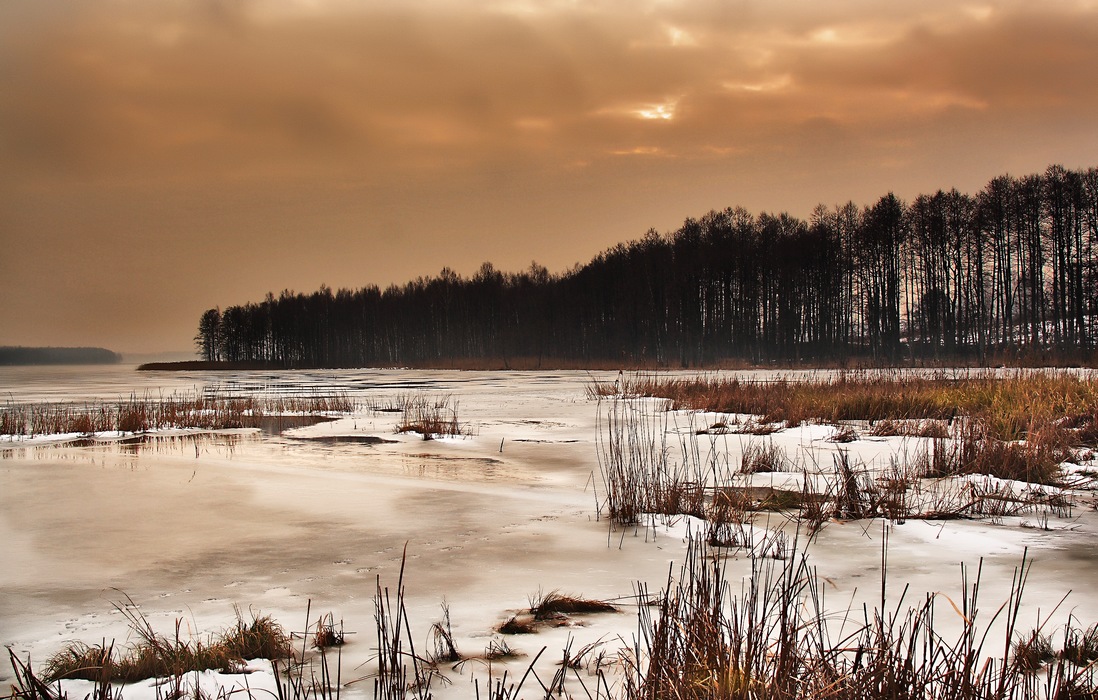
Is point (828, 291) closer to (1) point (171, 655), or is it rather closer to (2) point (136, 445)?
(2) point (136, 445)

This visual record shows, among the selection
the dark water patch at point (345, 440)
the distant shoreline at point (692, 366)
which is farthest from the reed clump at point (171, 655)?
the distant shoreline at point (692, 366)

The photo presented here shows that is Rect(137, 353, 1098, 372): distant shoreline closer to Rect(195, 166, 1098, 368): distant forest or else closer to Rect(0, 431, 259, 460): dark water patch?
Rect(195, 166, 1098, 368): distant forest

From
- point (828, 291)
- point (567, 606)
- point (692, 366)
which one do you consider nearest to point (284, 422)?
point (567, 606)

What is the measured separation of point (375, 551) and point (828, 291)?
55828mm

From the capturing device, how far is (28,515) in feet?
22.2

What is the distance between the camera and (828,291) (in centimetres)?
5622

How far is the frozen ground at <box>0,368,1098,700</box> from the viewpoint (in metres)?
3.71

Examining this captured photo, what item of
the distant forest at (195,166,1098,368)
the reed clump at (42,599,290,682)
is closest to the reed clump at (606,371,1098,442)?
the reed clump at (42,599,290,682)

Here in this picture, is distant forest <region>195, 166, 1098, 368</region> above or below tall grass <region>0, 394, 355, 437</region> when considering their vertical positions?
above

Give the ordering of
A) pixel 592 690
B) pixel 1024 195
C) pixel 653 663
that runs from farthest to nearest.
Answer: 1. pixel 1024 195
2. pixel 592 690
3. pixel 653 663

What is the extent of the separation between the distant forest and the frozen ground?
1331 inches

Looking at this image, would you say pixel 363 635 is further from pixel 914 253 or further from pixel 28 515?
pixel 914 253

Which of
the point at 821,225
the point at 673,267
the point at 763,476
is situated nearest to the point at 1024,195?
the point at 821,225

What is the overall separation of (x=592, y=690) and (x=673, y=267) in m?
60.3
